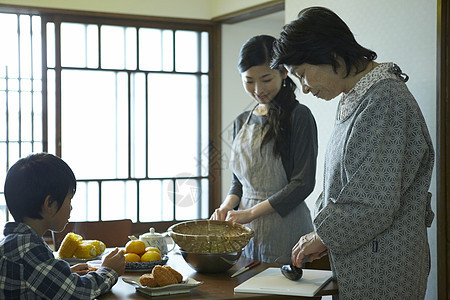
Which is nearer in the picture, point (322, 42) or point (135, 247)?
point (322, 42)

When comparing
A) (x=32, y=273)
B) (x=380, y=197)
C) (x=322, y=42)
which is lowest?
(x=32, y=273)

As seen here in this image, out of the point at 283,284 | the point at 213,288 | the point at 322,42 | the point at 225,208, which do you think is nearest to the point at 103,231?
the point at 225,208

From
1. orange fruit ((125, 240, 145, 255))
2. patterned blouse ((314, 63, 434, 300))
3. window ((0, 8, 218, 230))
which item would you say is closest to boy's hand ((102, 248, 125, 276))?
orange fruit ((125, 240, 145, 255))

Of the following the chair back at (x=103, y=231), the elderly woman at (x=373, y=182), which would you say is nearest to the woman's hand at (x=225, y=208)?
the chair back at (x=103, y=231)

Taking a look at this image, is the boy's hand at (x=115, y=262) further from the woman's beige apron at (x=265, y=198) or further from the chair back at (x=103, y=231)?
the chair back at (x=103, y=231)

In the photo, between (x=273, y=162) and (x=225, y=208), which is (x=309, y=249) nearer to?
(x=273, y=162)

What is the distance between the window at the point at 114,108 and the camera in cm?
472

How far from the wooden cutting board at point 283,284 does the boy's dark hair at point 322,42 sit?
662mm

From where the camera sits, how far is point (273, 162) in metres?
2.59

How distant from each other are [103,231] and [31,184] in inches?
49.9

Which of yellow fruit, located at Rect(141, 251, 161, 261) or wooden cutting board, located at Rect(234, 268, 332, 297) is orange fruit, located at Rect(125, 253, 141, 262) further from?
wooden cutting board, located at Rect(234, 268, 332, 297)

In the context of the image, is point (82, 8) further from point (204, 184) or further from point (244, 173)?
point (244, 173)

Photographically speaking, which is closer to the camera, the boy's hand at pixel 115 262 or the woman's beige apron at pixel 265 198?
the boy's hand at pixel 115 262

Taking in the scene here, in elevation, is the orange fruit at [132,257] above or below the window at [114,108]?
below
